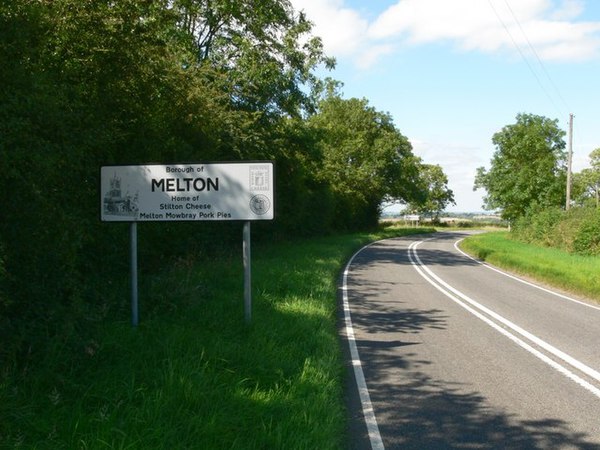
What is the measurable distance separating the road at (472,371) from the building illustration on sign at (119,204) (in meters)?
3.70

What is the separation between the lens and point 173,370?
501 cm

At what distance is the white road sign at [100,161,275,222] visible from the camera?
761cm

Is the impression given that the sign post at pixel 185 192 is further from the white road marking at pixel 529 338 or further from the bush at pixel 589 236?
the bush at pixel 589 236

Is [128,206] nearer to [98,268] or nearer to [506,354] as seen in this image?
[98,268]

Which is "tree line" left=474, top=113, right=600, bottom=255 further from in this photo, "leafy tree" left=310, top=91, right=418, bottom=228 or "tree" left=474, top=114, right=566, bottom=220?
"leafy tree" left=310, top=91, right=418, bottom=228

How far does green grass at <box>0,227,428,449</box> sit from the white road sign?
1.31 m

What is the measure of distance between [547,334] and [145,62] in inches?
338

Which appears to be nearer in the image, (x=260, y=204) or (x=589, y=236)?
(x=260, y=204)

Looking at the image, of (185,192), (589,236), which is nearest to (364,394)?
(185,192)

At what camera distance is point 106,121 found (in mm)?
8938

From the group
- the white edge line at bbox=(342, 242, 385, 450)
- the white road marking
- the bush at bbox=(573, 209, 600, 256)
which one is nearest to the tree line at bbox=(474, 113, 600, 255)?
the bush at bbox=(573, 209, 600, 256)

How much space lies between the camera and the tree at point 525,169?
5750 centimetres

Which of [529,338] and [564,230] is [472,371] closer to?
[529,338]

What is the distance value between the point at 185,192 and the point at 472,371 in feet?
14.7
